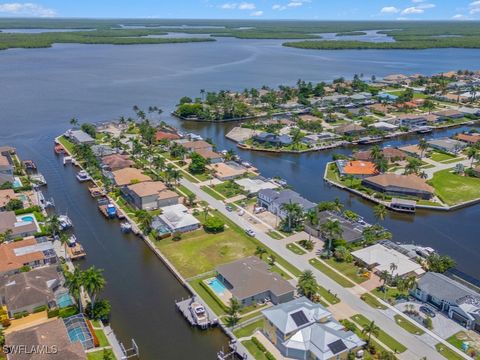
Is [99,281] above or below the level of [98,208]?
above

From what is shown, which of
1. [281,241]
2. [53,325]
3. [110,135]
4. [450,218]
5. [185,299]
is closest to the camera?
[53,325]

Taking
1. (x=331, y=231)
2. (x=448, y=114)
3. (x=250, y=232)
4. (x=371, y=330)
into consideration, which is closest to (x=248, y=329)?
(x=371, y=330)

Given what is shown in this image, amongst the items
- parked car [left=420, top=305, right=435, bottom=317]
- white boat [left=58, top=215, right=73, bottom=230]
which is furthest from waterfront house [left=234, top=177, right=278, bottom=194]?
parked car [left=420, top=305, right=435, bottom=317]

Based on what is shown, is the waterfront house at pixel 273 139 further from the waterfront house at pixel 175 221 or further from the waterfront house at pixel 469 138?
the waterfront house at pixel 175 221

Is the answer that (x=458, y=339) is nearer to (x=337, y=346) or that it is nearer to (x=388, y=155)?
(x=337, y=346)

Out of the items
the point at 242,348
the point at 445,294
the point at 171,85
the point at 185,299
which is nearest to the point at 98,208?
the point at 185,299

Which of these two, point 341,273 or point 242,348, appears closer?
point 242,348

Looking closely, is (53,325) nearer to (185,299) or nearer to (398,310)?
(185,299)
